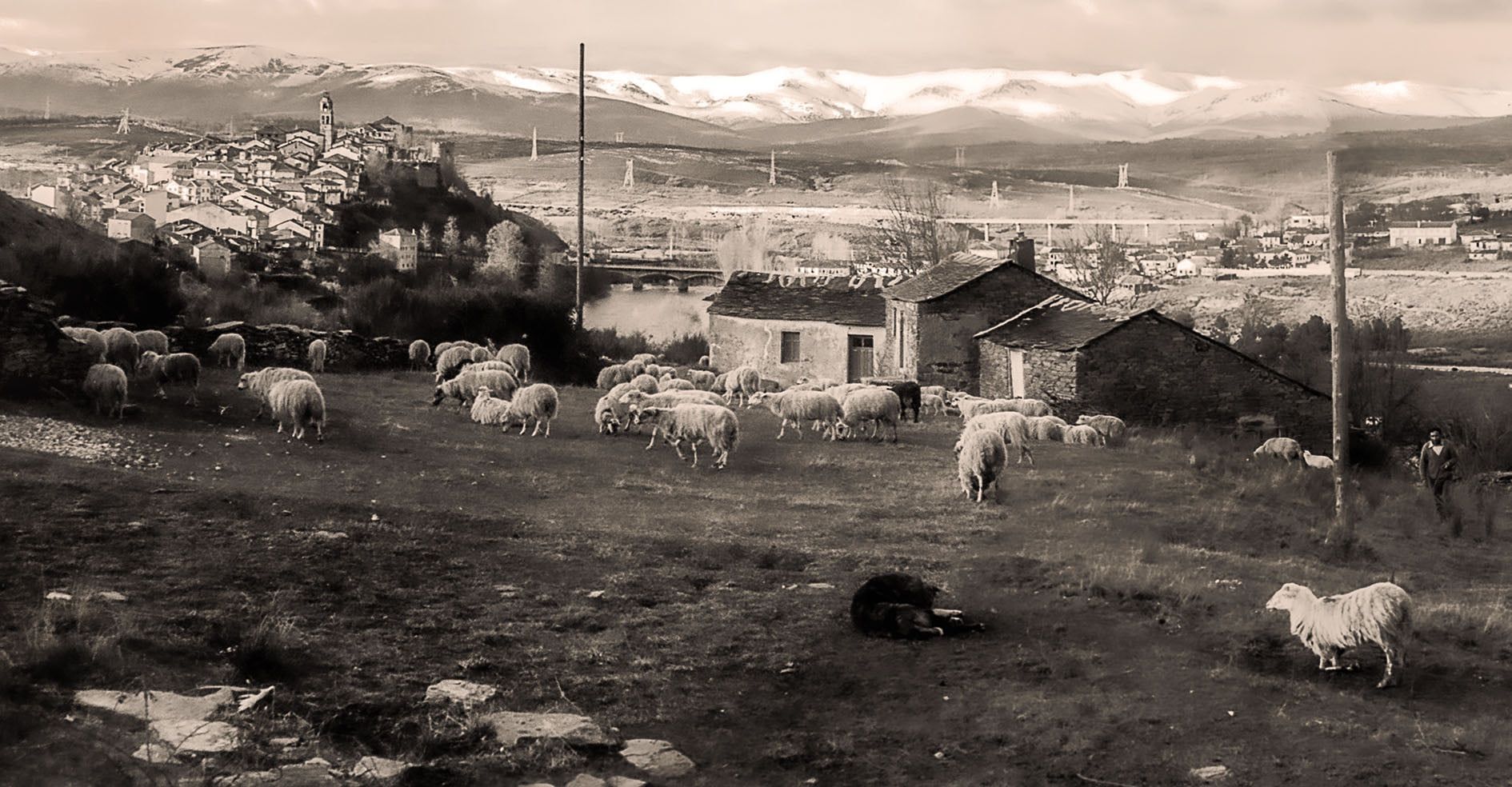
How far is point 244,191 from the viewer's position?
6397cm

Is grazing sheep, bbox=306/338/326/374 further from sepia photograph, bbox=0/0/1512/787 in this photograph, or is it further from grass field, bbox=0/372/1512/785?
grass field, bbox=0/372/1512/785

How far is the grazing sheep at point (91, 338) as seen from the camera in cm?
2020

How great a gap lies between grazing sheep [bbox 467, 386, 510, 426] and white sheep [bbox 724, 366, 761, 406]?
6744 mm

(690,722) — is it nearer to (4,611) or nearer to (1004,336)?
(4,611)

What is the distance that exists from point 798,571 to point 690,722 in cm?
419

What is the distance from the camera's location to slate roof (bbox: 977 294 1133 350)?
2852cm

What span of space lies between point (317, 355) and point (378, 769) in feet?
73.9

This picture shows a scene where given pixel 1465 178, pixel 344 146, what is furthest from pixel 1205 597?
pixel 344 146

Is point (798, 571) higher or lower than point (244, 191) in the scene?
lower

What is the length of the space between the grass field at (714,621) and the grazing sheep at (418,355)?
530 inches

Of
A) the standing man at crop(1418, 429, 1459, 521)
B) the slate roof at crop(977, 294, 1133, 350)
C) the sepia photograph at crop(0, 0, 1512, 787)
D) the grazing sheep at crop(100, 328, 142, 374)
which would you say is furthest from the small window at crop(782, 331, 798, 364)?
the standing man at crop(1418, 429, 1459, 521)

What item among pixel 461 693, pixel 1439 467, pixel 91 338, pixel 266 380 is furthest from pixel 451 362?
pixel 461 693

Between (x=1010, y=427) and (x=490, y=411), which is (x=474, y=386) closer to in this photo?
(x=490, y=411)

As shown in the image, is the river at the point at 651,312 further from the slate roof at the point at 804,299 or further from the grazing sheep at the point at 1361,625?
the grazing sheep at the point at 1361,625
